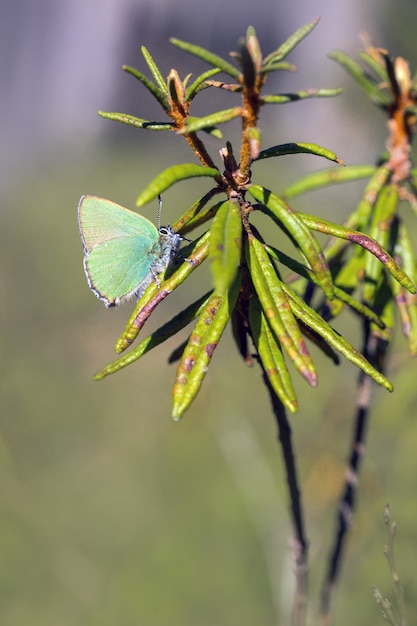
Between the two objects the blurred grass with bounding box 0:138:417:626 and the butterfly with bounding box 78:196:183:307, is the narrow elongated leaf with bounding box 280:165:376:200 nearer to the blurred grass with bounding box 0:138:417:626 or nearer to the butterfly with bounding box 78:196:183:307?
the butterfly with bounding box 78:196:183:307

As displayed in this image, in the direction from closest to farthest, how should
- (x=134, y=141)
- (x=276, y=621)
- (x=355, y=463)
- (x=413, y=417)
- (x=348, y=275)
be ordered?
(x=348, y=275) → (x=355, y=463) → (x=413, y=417) → (x=276, y=621) → (x=134, y=141)

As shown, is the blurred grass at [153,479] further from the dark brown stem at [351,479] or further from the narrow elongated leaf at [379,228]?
the narrow elongated leaf at [379,228]

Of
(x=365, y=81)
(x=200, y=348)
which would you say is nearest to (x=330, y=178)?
(x=365, y=81)

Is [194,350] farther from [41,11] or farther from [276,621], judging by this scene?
[41,11]

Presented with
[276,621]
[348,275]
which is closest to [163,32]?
[276,621]

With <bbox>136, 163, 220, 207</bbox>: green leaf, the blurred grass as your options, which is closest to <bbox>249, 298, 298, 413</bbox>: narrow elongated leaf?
<bbox>136, 163, 220, 207</bbox>: green leaf

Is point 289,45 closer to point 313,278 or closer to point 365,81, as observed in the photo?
point 313,278

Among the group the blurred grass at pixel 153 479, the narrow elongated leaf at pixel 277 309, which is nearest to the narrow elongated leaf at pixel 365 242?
the narrow elongated leaf at pixel 277 309
